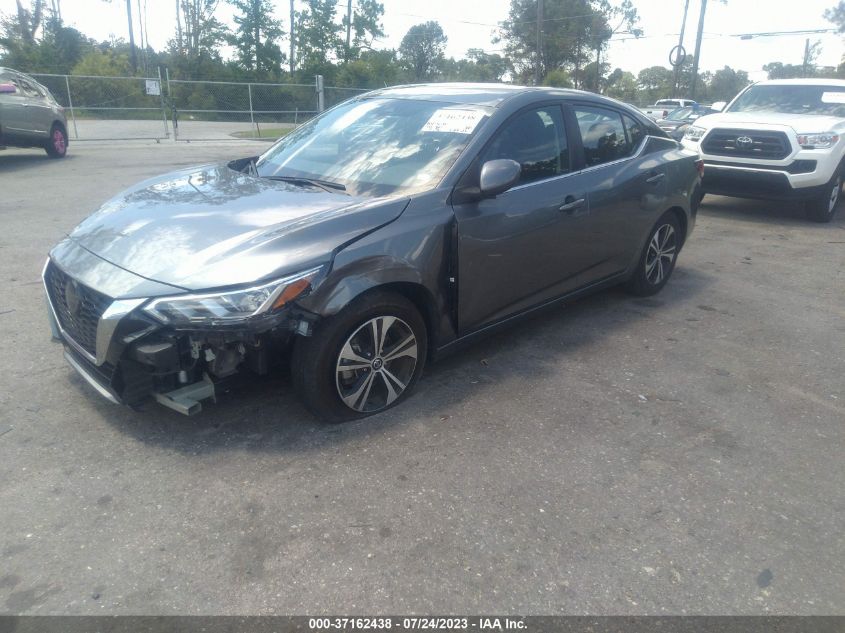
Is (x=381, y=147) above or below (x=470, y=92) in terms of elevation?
below

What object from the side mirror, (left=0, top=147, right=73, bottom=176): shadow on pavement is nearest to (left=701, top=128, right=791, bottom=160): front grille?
the side mirror

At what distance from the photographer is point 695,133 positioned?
1012 centimetres

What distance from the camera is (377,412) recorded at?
11.7 feet

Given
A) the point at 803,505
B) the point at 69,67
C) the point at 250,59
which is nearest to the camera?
the point at 803,505

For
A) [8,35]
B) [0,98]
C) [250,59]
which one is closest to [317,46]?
[250,59]

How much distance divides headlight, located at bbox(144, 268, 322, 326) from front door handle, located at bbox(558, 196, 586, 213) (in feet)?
7.08

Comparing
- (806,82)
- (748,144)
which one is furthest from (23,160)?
(806,82)

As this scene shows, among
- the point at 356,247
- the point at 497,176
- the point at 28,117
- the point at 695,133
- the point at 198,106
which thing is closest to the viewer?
the point at 356,247

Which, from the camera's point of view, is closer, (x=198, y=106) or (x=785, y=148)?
(x=785, y=148)

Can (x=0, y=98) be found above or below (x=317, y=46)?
below

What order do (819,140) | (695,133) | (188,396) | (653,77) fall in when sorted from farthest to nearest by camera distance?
(653,77)
(695,133)
(819,140)
(188,396)

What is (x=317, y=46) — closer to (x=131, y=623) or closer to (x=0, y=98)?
(x=0, y=98)

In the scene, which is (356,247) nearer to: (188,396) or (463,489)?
(188,396)

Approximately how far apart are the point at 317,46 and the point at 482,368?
146 feet
